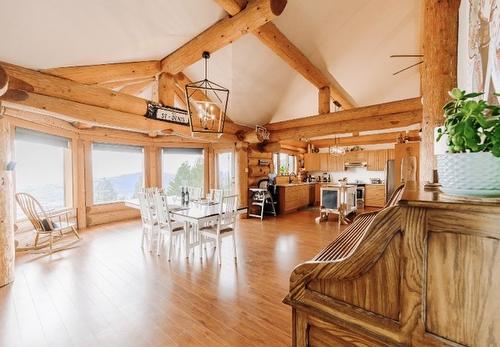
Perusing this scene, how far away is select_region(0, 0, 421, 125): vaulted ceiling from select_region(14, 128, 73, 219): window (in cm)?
219

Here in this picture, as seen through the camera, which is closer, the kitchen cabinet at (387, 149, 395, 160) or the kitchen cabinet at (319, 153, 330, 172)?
the kitchen cabinet at (387, 149, 395, 160)

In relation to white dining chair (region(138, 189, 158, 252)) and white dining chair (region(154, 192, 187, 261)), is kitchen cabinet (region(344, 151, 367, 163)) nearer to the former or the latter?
white dining chair (region(154, 192, 187, 261))

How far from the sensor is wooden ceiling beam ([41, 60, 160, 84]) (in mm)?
2936

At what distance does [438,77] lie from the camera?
210 centimetres

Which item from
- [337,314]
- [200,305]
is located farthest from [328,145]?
[337,314]

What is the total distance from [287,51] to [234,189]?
3.84 metres

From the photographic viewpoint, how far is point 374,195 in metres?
7.94

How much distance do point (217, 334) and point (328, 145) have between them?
869 cm

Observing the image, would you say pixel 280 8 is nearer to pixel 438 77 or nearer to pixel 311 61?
pixel 438 77

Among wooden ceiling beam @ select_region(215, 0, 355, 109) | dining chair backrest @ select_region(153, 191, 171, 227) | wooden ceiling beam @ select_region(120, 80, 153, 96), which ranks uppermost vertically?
wooden ceiling beam @ select_region(215, 0, 355, 109)

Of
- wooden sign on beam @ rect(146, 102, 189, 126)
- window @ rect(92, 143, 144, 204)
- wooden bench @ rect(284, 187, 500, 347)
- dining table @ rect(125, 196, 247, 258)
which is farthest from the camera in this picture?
window @ rect(92, 143, 144, 204)

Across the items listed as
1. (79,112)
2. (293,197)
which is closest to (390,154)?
(293,197)

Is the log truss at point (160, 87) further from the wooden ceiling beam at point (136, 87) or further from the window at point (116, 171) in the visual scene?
the window at point (116, 171)

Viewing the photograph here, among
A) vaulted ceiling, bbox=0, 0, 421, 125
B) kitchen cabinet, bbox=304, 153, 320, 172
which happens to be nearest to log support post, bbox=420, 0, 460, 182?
vaulted ceiling, bbox=0, 0, 421, 125
